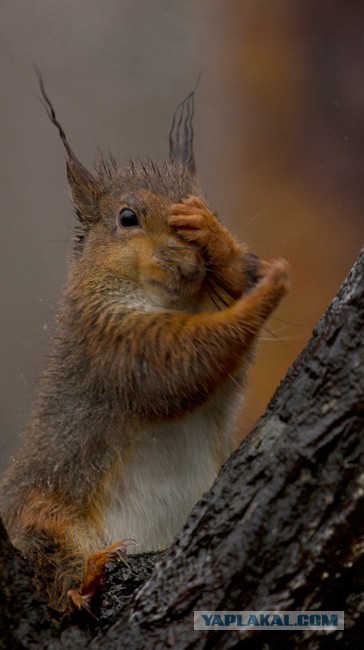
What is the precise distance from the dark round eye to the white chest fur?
64 centimetres

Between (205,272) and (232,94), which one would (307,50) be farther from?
(205,272)

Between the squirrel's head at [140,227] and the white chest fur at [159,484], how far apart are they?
40 centimetres

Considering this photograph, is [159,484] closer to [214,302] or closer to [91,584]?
[214,302]

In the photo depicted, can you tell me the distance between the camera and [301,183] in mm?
4949

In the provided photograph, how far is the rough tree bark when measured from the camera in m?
1.70

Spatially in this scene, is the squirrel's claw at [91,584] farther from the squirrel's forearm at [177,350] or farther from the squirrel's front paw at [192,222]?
the squirrel's front paw at [192,222]

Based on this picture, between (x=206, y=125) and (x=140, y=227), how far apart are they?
2123 mm

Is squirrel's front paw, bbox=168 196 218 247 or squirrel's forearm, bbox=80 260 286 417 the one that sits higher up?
squirrel's front paw, bbox=168 196 218 247

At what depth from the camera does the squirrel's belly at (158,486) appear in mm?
2859

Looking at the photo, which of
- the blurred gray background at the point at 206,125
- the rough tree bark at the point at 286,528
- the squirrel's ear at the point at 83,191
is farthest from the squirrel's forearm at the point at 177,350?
the blurred gray background at the point at 206,125

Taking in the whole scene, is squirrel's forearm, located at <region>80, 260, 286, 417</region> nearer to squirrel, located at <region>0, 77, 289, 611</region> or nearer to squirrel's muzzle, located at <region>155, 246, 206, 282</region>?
squirrel, located at <region>0, 77, 289, 611</region>

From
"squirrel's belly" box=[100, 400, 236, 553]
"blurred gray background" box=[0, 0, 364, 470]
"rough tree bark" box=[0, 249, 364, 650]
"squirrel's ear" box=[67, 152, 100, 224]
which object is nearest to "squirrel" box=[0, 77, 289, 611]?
"squirrel's belly" box=[100, 400, 236, 553]

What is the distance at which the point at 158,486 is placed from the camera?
2877mm

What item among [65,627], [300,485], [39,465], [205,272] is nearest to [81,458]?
[39,465]
